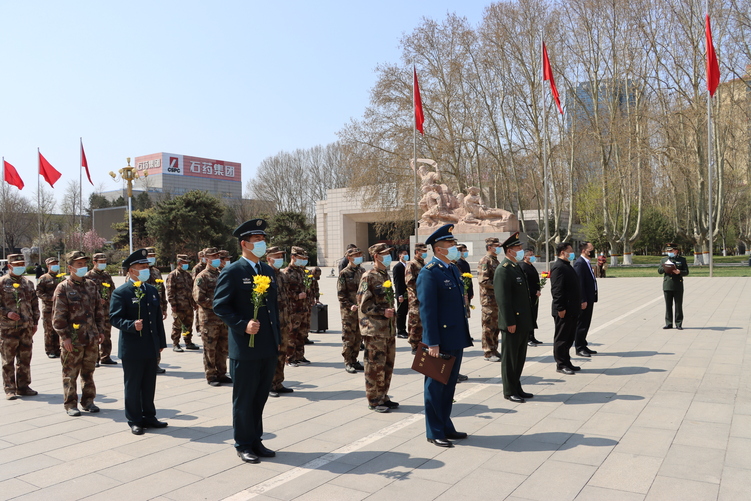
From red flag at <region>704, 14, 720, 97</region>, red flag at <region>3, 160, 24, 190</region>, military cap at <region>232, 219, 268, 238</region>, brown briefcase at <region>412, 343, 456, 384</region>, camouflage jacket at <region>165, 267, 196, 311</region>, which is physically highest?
red flag at <region>704, 14, 720, 97</region>

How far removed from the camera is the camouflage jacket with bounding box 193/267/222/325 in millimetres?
7984

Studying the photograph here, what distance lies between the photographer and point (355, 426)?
5.71m

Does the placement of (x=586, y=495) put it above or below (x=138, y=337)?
below

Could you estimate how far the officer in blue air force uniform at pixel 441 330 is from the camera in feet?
16.6

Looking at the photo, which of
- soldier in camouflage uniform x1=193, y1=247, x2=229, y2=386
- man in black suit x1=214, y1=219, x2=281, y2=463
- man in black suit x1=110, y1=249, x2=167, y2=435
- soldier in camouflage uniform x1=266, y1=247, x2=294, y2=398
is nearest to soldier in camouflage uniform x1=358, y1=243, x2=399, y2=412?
soldier in camouflage uniform x1=266, y1=247, x2=294, y2=398

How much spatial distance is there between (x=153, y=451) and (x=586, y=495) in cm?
366

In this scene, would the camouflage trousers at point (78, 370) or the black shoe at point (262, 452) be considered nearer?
the black shoe at point (262, 452)

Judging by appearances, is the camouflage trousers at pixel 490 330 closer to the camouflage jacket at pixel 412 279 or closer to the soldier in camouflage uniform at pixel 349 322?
the camouflage jacket at pixel 412 279

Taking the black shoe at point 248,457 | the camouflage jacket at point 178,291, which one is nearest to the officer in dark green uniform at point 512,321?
the black shoe at point 248,457

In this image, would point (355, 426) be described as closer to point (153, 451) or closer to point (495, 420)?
point (495, 420)

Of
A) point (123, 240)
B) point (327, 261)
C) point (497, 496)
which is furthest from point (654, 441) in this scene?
point (327, 261)

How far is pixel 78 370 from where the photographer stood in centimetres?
627

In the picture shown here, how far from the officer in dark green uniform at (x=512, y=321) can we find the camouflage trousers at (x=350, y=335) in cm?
269

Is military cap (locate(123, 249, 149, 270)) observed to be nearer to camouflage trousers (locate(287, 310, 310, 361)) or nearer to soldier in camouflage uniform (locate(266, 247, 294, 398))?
soldier in camouflage uniform (locate(266, 247, 294, 398))
